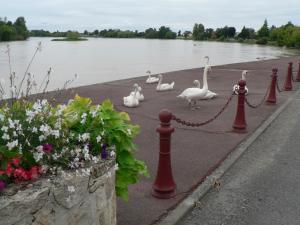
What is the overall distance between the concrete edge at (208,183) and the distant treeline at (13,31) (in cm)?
8686

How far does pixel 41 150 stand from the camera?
3.33 meters

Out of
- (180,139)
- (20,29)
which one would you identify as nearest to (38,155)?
(180,139)

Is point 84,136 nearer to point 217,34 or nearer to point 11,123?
point 11,123

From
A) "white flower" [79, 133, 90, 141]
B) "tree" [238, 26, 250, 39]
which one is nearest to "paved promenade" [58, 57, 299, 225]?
"white flower" [79, 133, 90, 141]

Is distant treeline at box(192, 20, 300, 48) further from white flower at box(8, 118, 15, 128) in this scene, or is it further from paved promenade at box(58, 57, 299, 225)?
white flower at box(8, 118, 15, 128)

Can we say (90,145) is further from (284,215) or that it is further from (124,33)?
(124,33)

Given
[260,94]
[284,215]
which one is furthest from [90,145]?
[260,94]

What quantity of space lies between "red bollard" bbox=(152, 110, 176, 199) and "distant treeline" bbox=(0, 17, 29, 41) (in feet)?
293

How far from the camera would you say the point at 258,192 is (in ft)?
18.9

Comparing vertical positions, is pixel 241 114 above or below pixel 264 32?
below

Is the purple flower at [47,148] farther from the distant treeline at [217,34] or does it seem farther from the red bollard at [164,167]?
the distant treeline at [217,34]

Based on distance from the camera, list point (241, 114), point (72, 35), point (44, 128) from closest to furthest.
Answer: point (44, 128) → point (241, 114) → point (72, 35)

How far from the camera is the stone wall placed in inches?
115

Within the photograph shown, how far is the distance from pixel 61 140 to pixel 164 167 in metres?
2.01
